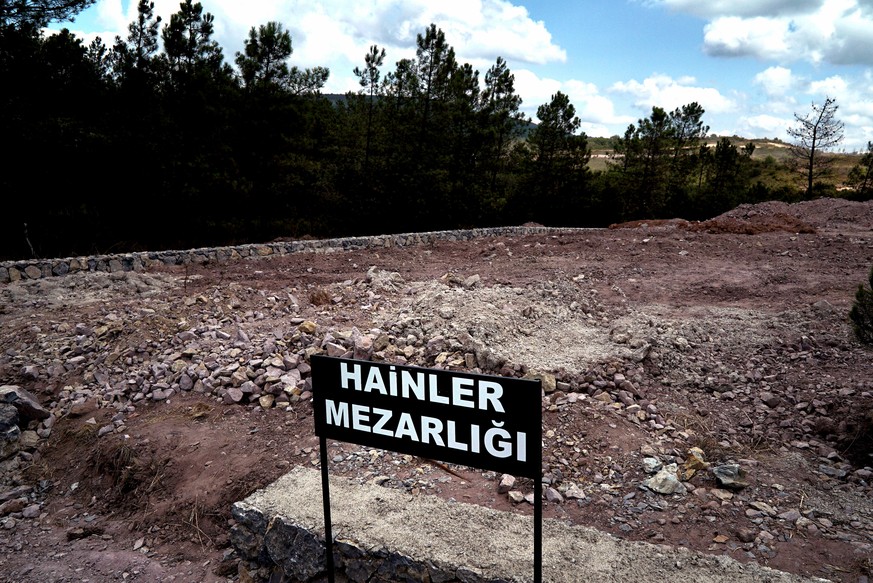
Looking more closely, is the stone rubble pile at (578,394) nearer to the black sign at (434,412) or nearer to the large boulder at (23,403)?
the large boulder at (23,403)

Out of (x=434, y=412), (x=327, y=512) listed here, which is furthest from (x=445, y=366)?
(x=434, y=412)

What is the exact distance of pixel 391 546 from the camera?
344 cm

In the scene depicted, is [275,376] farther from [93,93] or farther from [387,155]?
[387,155]

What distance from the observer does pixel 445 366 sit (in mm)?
6211

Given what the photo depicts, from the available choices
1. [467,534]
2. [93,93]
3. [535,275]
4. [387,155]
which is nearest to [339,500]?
[467,534]

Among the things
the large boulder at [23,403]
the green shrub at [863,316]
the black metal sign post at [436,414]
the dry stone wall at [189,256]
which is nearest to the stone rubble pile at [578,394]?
the large boulder at [23,403]

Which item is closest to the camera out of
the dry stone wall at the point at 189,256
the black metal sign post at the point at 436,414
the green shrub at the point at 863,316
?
the black metal sign post at the point at 436,414

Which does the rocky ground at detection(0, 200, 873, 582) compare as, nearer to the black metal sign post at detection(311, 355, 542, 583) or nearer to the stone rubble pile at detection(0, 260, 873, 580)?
the stone rubble pile at detection(0, 260, 873, 580)

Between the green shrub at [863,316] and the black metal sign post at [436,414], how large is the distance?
13.7ft

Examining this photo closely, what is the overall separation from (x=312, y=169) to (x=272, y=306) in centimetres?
1142

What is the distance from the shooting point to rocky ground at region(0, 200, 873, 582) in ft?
13.9

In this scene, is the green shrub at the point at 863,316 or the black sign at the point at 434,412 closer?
the black sign at the point at 434,412

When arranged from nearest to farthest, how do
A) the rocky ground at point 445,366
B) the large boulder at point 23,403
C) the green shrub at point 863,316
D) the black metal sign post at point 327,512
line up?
the black metal sign post at point 327,512 → the rocky ground at point 445,366 → the green shrub at point 863,316 → the large boulder at point 23,403

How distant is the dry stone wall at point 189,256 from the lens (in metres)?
9.98
